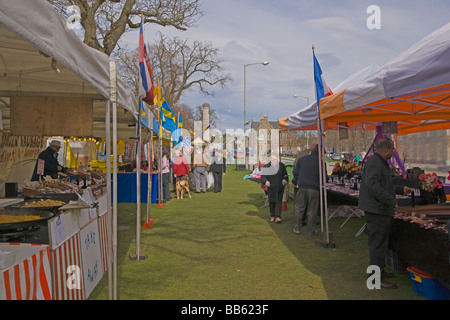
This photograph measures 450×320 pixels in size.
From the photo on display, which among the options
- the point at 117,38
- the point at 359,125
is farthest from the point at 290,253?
the point at 117,38

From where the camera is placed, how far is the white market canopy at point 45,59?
7.56 ft

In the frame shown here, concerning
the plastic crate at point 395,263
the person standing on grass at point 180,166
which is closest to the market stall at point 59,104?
the plastic crate at point 395,263

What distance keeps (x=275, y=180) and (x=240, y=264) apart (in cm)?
321

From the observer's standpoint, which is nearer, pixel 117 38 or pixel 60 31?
pixel 60 31

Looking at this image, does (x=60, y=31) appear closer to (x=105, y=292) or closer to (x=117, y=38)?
(x=105, y=292)

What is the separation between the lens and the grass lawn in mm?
4730

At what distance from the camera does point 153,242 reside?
743 centimetres

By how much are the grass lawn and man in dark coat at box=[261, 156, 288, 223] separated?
0.62 metres

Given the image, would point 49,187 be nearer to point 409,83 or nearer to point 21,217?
point 21,217

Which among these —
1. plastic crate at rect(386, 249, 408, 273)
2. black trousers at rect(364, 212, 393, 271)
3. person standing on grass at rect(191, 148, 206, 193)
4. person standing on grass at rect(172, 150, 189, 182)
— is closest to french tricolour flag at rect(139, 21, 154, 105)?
black trousers at rect(364, 212, 393, 271)

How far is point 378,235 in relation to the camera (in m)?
4.83

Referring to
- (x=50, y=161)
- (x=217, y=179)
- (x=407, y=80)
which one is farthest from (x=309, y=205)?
(x=217, y=179)
